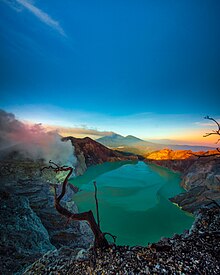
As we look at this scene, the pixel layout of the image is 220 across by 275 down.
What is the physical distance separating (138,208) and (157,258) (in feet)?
46.3

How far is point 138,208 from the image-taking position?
1777cm

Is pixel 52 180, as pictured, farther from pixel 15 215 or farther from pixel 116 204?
pixel 15 215

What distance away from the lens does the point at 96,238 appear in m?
5.15

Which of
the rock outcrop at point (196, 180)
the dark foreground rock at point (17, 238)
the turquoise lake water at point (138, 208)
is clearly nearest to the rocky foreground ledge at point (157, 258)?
the dark foreground rock at point (17, 238)

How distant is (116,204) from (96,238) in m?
14.7

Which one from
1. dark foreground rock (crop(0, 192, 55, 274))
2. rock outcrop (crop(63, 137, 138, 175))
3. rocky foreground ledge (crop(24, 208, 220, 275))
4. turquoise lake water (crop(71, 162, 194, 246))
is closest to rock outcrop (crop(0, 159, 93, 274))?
dark foreground rock (crop(0, 192, 55, 274))

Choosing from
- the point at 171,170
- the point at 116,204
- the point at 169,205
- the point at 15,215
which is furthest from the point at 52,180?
the point at 171,170

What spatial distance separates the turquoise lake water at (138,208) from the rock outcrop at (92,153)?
1331cm

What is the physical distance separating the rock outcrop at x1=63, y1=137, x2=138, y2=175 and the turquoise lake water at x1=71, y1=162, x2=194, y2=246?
13.3 m

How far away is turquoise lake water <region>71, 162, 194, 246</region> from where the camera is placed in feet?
44.5

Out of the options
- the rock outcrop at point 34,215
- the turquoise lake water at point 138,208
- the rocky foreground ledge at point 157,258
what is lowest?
the turquoise lake water at point 138,208

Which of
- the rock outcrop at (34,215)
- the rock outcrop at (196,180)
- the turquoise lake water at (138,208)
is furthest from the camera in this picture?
the rock outcrop at (196,180)

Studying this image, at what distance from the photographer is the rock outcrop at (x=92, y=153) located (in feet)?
138

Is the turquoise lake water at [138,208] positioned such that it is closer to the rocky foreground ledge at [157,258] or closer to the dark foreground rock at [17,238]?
the dark foreground rock at [17,238]
